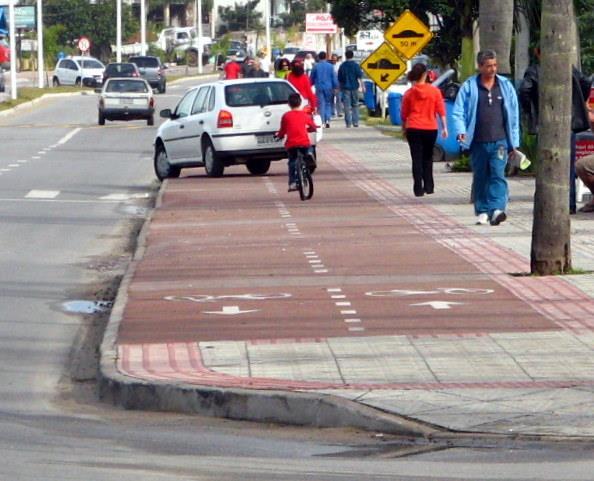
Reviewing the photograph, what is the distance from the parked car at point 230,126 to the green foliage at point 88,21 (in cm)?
8057

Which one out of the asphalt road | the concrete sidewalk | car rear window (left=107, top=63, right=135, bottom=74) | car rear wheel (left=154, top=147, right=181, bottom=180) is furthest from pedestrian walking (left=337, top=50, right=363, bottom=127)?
car rear window (left=107, top=63, right=135, bottom=74)

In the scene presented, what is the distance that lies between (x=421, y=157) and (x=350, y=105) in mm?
20548

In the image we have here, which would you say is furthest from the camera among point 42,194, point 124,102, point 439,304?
point 124,102

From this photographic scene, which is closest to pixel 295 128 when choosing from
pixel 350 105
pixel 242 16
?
pixel 350 105

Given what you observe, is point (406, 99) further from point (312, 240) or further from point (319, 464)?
point (319, 464)

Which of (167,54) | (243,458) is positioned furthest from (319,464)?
(167,54)

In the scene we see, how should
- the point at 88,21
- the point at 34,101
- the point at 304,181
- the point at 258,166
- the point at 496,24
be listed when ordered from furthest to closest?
the point at 88,21 < the point at 34,101 < the point at 258,166 < the point at 304,181 < the point at 496,24

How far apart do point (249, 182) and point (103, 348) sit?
15.3 meters

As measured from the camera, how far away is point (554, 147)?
44.0 ft

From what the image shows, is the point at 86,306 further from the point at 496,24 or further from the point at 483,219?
the point at 496,24

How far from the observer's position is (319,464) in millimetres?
7289

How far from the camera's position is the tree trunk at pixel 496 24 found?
2033 centimetres

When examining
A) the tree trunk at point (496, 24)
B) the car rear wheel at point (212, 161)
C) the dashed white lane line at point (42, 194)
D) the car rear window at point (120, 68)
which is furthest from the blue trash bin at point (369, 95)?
the tree trunk at point (496, 24)

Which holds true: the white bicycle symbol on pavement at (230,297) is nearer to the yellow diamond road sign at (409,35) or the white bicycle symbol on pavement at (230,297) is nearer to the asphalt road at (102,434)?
the asphalt road at (102,434)
